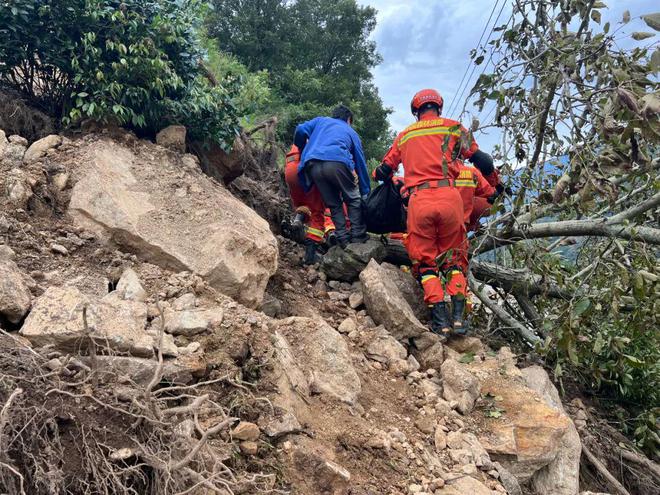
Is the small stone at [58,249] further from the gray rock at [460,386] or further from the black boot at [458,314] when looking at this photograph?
the black boot at [458,314]

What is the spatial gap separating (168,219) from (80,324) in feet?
4.44

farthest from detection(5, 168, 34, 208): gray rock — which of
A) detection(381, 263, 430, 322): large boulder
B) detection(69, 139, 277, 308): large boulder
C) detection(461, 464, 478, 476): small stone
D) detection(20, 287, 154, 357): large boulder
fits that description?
detection(461, 464, 478, 476): small stone

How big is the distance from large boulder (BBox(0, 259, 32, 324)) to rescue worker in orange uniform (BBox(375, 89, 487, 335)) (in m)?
2.73

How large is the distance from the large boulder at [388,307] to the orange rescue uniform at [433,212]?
0.29 meters

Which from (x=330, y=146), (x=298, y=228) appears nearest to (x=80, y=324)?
(x=330, y=146)

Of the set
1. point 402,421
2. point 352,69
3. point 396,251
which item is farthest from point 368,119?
point 402,421

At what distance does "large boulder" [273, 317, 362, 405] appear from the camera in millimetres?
2783

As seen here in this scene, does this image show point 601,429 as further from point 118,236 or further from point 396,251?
point 118,236

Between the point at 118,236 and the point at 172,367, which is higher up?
the point at 118,236

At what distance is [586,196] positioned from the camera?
2.31 meters

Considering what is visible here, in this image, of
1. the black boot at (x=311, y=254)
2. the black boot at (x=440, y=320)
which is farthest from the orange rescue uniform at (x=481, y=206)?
the black boot at (x=311, y=254)

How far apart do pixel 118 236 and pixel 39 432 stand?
1.74 m

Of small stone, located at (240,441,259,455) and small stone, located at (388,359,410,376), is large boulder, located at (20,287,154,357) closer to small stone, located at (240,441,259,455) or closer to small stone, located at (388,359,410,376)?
small stone, located at (240,441,259,455)

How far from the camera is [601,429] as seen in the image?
13.5ft
